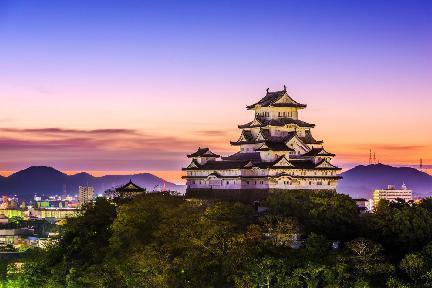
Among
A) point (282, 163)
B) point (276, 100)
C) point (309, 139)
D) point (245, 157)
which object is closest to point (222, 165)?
point (245, 157)

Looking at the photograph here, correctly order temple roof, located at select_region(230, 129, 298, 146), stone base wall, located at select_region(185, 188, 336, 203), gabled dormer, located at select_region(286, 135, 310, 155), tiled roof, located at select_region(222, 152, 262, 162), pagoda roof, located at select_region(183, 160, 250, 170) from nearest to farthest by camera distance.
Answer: stone base wall, located at select_region(185, 188, 336, 203)
pagoda roof, located at select_region(183, 160, 250, 170)
tiled roof, located at select_region(222, 152, 262, 162)
temple roof, located at select_region(230, 129, 298, 146)
gabled dormer, located at select_region(286, 135, 310, 155)

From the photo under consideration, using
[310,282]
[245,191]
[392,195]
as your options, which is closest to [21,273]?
[245,191]

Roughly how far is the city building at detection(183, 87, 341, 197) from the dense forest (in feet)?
7.53

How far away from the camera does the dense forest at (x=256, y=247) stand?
3131 centimetres

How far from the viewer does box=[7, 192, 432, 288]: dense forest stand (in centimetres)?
3131

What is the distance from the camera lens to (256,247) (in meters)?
33.5

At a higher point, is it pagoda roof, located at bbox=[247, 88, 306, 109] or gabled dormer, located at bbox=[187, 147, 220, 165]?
pagoda roof, located at bbox=[247, 88, 306, 109]

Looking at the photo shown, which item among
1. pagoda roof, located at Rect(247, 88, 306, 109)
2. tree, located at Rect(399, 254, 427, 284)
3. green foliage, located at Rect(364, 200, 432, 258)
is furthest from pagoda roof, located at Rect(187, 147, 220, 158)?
tree, located at Rect(399, 254, 427, 284)

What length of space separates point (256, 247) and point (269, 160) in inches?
383

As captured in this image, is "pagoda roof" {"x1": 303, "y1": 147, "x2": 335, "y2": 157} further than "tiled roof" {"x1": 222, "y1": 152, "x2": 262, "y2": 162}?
Yes

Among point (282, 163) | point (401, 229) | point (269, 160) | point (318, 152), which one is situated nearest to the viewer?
point (401, 229)

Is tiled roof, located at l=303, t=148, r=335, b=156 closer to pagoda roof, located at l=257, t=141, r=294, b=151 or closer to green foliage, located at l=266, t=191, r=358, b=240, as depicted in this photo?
pagoda roof, located at l=257, t=141, r=294, b=151

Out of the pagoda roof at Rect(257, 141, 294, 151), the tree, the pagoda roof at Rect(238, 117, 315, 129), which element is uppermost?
the pagoda roof at Rect(238, 117, 315, 129)

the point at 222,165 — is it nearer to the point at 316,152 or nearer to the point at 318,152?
the point at 316,152
